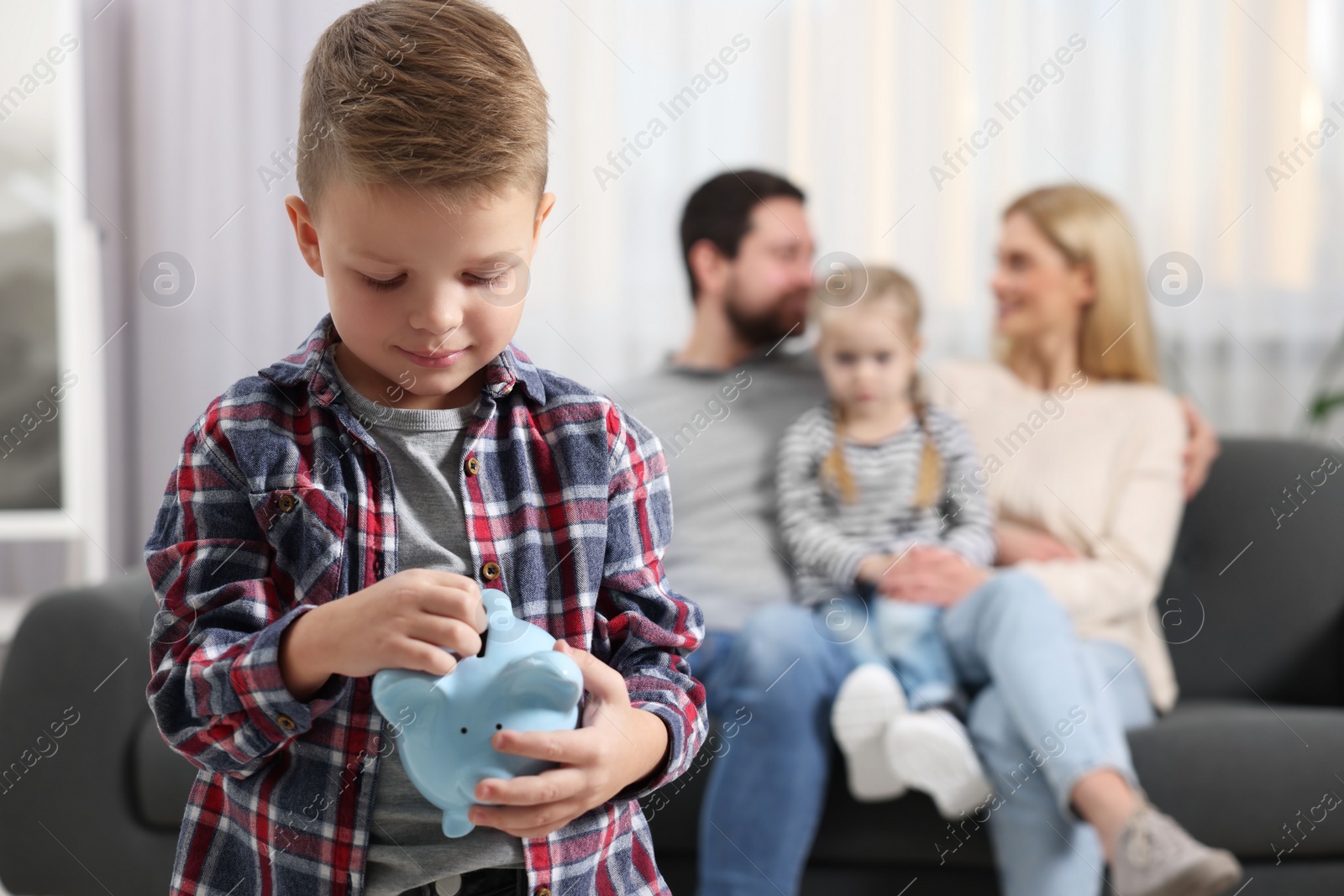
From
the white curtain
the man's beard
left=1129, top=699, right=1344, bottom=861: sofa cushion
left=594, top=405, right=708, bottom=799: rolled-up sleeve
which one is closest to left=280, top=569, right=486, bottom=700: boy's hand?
left=594, top=405, right=708, bottom=799: rolled-up sleeve

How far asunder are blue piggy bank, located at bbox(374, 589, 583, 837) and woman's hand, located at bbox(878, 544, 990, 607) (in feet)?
3.80

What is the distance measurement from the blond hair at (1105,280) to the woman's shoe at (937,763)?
851 mm

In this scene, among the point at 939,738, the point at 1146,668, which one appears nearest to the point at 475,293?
the point at 939,738

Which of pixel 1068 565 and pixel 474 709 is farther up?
pixel 474 709

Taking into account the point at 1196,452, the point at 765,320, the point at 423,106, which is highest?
the point at 423,106

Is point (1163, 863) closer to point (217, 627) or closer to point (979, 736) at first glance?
point (979, 736)

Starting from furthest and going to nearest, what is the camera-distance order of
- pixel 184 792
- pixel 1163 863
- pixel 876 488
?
1. pixel 876 488
2. pixel 184 792
3. pixel 1163 863

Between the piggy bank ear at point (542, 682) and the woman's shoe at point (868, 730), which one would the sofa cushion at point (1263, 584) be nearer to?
the woman's shoe at point (868, 730)

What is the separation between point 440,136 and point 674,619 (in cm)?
31

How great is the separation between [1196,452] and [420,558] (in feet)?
5.31

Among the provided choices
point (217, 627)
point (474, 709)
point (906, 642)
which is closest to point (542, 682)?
point (474, 709)

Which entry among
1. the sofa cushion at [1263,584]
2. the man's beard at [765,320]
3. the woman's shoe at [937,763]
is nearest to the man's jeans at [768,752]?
the woman's shoe at [937,763]

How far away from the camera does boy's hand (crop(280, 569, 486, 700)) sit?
51 cm

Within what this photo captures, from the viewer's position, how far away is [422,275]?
1.80 ft
